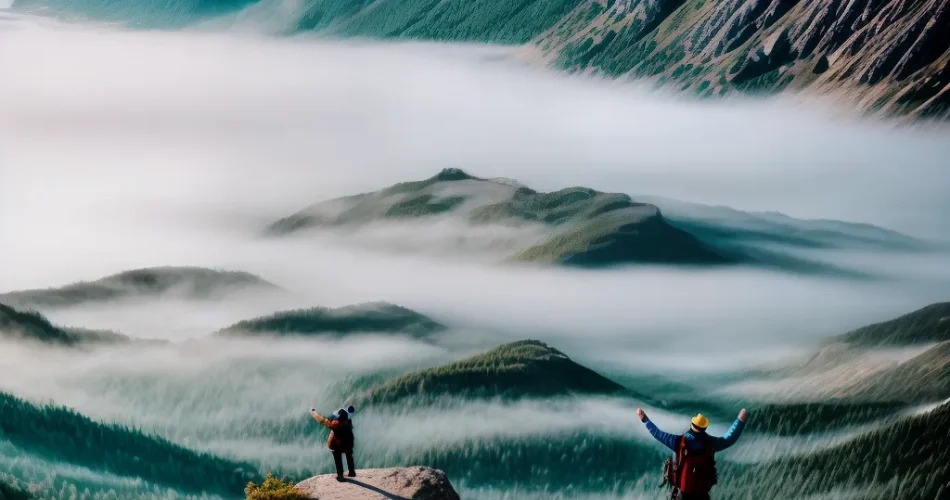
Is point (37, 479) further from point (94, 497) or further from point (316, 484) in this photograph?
point (316, 484)

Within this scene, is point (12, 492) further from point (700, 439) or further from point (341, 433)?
point (700, 439)

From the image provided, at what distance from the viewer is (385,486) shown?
243ft

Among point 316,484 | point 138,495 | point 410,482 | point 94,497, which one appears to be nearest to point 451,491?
point 410,482

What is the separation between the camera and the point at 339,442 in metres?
70.8

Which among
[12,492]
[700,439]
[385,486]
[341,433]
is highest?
[700,439]

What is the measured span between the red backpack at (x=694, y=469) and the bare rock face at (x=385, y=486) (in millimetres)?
21866

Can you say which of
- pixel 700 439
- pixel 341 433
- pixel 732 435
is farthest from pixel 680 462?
pixel 341 433

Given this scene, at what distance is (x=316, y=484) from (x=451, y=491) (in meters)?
11.3

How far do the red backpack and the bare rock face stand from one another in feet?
71.7

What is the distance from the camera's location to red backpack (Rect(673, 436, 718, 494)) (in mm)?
59469

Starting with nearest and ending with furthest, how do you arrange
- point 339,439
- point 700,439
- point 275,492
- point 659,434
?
point 659,434, point 700,439, point 275,492, point 339,439

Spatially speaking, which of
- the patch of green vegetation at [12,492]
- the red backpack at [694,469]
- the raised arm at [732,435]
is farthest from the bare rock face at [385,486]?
the patch of green vegetation at [12,492]

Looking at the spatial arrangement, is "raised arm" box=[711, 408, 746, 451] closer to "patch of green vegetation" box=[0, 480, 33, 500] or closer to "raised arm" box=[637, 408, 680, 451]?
"raised arm" box=[637, 408, 680, 451]

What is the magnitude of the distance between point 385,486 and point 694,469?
25694 millimetres
